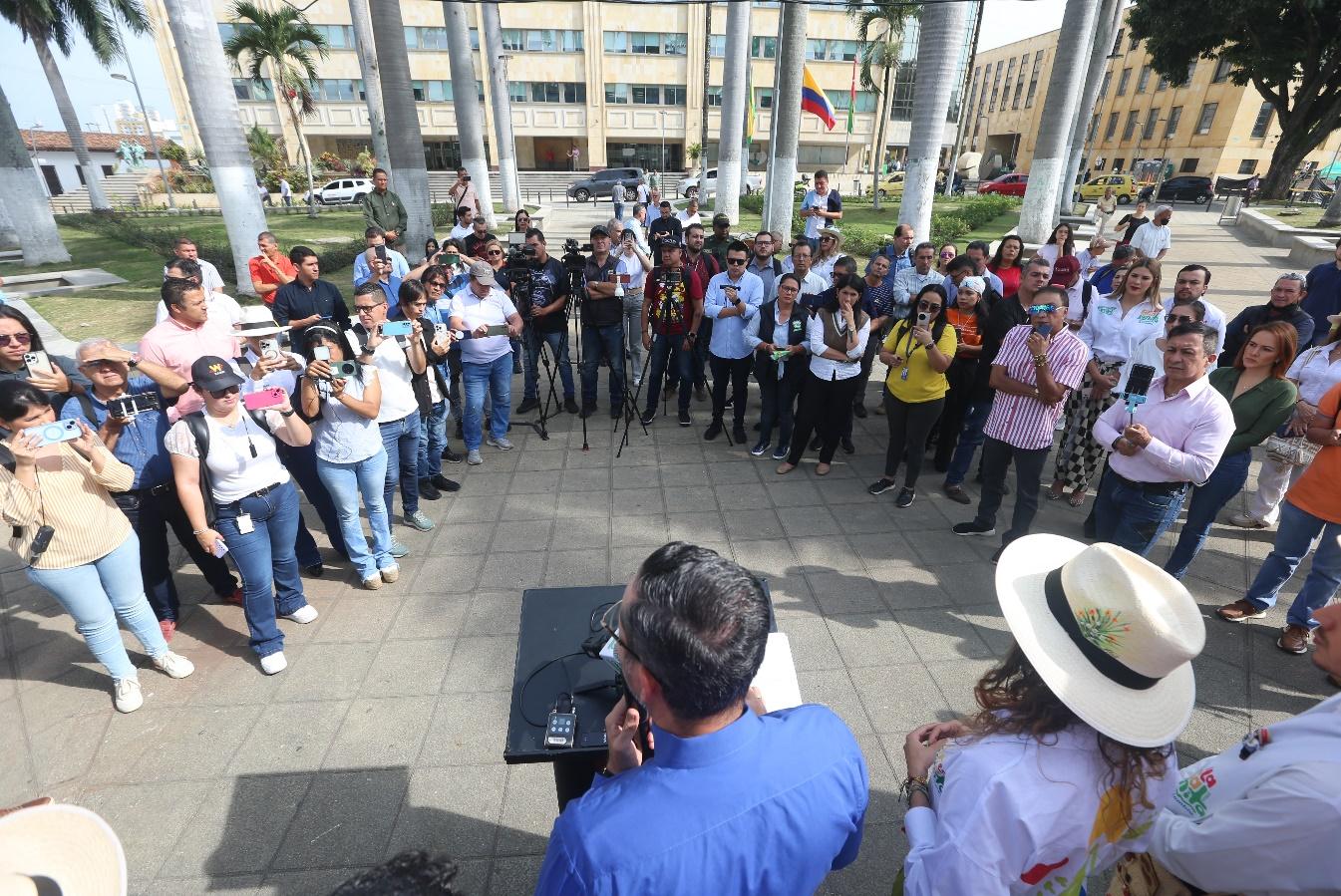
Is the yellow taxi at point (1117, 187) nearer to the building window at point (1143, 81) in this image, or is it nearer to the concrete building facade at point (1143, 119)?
the concrete building facade at point (1143, 119)

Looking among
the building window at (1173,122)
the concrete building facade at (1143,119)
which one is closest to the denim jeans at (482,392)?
the concrete building facade at (1143,119)

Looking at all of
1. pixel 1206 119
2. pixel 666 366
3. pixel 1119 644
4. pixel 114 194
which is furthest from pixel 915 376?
pixel 1206 119

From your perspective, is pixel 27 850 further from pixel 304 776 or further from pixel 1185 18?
pixel 1185 18

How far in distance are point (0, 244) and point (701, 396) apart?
2288cm

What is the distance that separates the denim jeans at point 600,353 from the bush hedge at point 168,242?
29.1 ft

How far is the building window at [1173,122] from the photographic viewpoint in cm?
4194

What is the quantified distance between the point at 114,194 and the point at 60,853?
167ft

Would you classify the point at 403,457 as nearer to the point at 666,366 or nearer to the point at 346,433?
the point at 346,433

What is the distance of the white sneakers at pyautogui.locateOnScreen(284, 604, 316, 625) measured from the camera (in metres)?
3.86

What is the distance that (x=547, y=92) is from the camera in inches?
1640

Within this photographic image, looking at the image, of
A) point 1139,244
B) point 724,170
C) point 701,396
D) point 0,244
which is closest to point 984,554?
point 701,396

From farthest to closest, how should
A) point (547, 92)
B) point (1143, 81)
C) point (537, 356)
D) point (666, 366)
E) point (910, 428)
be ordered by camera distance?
point (1143, 81)
point (547, 92)
point (537, 356)
point (666, 366)
point (910, 428)

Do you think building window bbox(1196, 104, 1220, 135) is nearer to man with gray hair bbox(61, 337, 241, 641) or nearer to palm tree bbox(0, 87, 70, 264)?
man with gray hair bbox(61, 337, 241, 641)

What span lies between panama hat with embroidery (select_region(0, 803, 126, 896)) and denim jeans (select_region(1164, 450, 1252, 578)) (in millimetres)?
4673
